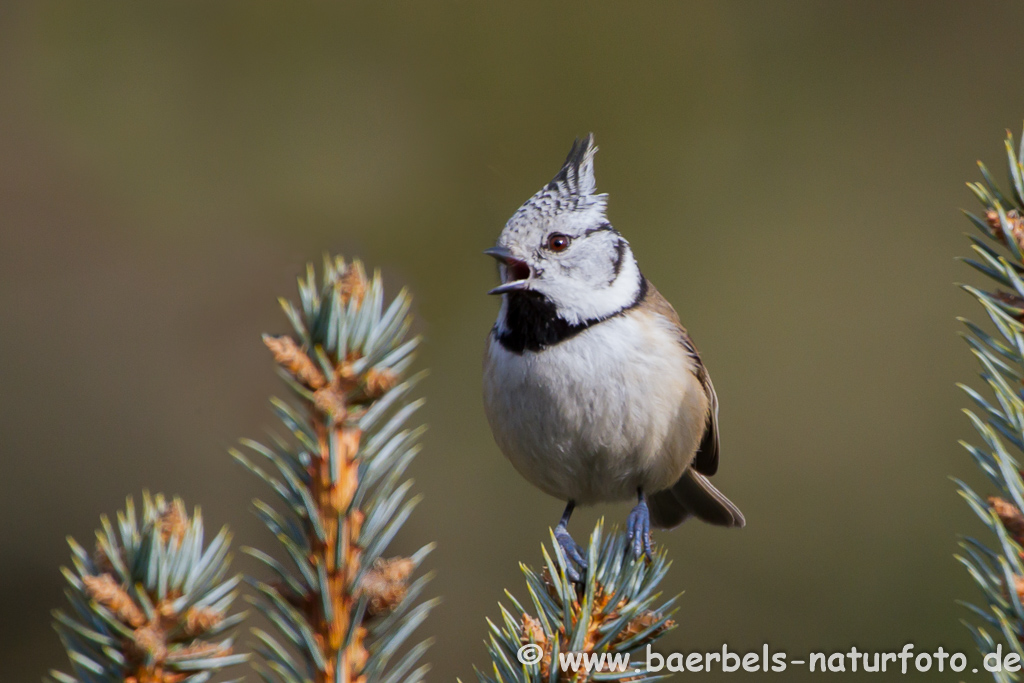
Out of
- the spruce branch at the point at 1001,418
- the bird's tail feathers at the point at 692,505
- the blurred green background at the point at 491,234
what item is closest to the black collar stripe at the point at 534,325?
the bird's tail feathers at the point at 692,505

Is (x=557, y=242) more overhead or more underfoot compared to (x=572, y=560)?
more overhead

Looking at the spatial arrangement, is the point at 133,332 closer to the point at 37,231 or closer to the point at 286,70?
the point at 37,231

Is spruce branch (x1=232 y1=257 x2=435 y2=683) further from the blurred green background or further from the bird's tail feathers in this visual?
the blurred green background

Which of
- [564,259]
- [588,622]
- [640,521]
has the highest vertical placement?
[564,259]

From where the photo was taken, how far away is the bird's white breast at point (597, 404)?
2.43 metres

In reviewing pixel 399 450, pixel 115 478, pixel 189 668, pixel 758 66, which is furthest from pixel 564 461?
pixel 758 66

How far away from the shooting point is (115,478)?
139 inches

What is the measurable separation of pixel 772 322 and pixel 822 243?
49 cm

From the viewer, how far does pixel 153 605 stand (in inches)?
37.9

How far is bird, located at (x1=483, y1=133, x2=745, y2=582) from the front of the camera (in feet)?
8.00

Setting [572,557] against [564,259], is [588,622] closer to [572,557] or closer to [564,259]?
[572,557]

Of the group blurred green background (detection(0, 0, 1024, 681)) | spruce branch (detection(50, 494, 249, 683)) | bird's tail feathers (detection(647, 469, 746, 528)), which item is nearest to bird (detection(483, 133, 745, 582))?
bird's tail feathers (detection(647, 469, 746, 528))

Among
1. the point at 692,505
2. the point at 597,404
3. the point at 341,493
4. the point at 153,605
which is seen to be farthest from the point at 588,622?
the point at 692,505

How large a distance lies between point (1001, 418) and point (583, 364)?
4.41ft
